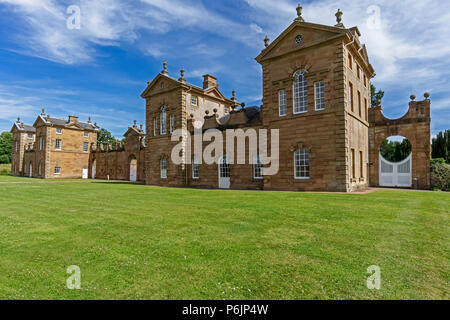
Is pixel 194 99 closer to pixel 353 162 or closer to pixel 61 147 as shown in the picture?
pixel 353 162

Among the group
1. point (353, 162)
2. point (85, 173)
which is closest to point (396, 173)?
point (353, 162)

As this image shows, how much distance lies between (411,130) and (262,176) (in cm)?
1211

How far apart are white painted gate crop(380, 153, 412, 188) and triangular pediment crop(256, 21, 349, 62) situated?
11.2m

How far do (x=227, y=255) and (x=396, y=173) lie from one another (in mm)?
21063

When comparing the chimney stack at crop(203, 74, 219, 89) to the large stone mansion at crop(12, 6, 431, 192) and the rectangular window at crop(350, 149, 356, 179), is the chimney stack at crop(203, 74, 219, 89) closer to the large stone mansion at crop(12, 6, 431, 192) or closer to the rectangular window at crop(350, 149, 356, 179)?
the large stone mansion at crop(12, 6, 431, 192)

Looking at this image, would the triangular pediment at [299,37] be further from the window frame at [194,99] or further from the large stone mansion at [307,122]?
the window frame at [194,99]

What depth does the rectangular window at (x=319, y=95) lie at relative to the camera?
17.8 meters

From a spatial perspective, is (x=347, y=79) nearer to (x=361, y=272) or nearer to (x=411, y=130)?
(x=411, y=130)

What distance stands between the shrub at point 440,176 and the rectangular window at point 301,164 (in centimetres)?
996

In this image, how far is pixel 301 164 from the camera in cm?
1836

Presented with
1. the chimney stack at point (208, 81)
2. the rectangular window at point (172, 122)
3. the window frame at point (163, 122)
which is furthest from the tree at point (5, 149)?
the chimney stack at point (208, 81)

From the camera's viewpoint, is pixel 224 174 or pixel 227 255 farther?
pixel 224 174

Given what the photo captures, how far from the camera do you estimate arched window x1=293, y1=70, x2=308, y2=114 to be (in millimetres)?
18578
